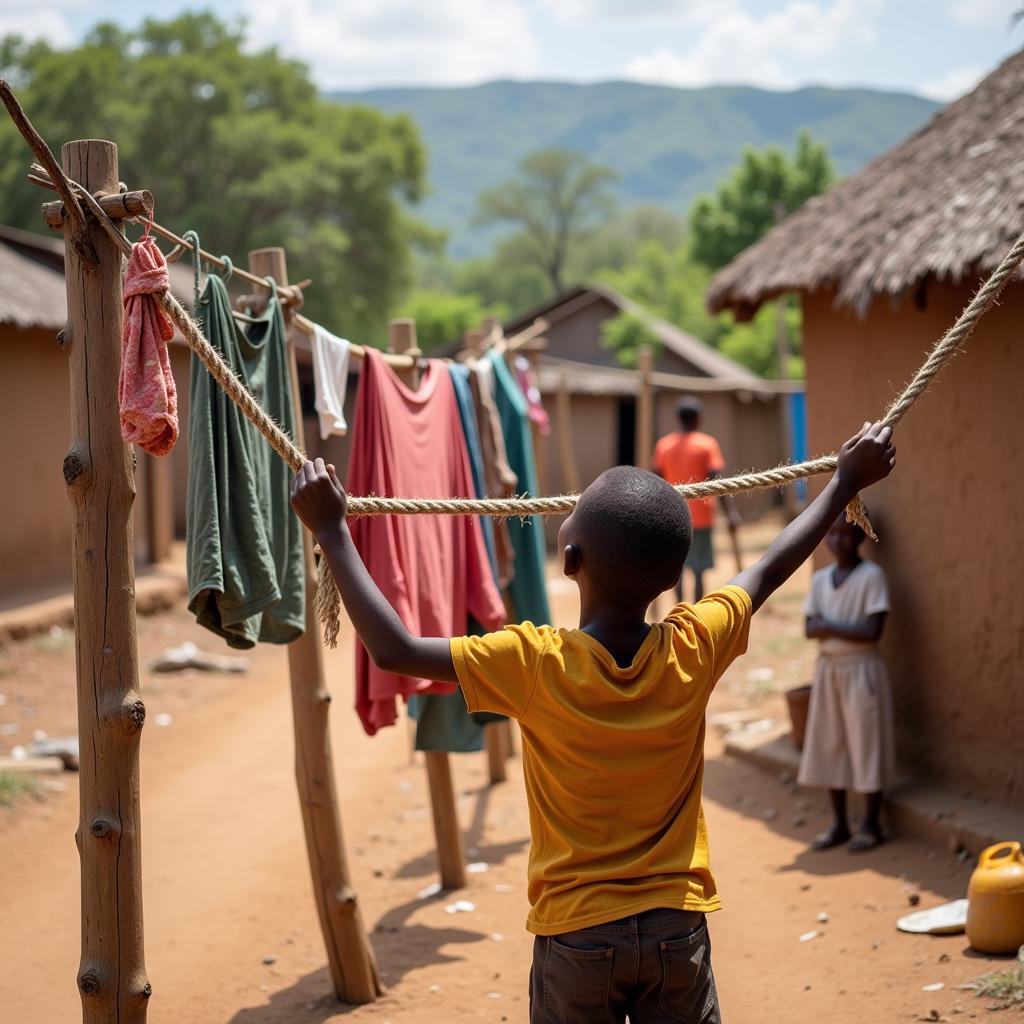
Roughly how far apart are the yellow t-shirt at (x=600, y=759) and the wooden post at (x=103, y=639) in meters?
1.11

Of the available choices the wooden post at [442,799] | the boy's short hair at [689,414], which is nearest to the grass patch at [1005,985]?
the wooden post at [442,799]

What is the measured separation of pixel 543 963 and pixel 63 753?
5.68 metres

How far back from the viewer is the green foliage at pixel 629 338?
23.1 meters

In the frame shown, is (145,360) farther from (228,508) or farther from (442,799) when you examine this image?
(442,799)

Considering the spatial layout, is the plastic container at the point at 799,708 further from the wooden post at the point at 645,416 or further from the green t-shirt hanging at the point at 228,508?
the wooden post at the point at 645,416

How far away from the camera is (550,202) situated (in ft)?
327

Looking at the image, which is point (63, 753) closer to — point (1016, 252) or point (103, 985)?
point (103, 985)

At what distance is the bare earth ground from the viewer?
4.29 metres

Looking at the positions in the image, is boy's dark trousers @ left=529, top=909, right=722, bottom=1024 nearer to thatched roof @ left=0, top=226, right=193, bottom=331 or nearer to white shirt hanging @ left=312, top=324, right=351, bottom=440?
white shirt hanging @ left=312, top=324, right=351, bottom=440

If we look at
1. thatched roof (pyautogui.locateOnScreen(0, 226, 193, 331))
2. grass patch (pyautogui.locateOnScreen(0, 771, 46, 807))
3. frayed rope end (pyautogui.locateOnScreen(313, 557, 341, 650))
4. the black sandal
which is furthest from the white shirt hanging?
thatched roof (pyautogui.locateOnScreen(0, 226, 193, 331))

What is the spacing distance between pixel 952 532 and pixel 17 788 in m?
5.05

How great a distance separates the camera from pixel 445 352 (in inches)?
792

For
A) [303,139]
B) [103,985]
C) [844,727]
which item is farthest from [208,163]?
[103,985]

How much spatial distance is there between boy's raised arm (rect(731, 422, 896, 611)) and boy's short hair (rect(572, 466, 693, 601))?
0.30 m
